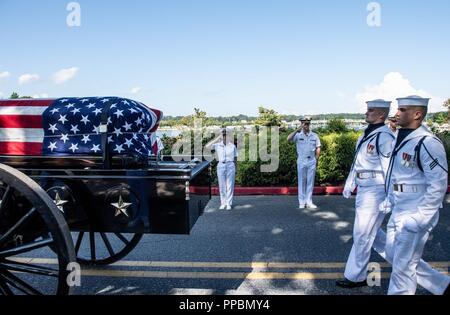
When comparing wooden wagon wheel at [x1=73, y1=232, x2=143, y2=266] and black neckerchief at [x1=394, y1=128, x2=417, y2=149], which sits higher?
black neckerchief at [x1=394, y1=128, x2=417, y2=149]

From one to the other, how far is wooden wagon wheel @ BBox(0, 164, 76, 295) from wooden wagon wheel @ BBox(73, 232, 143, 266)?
35.4 inches

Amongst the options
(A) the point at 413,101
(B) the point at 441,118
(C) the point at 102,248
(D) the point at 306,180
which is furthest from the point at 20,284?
(B) the point at 441,118

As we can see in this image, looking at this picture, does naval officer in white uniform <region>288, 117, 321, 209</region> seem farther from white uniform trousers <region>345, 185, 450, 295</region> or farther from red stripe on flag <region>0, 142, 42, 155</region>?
red stripe on flag <region>0, 142, 42, 155</region>

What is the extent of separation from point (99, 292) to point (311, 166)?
4.77 metres

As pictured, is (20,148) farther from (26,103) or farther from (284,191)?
(284,191)

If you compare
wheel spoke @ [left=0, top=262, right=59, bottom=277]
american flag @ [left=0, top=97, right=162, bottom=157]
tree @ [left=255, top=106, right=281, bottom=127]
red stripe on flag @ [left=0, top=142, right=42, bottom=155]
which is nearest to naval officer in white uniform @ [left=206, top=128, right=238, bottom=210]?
american flag @ [left=0, top=97, right=162, bottom=157]

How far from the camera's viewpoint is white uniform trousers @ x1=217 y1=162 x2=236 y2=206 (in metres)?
6.85

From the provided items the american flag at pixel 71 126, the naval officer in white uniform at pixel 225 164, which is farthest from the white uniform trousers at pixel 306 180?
the american flag at pixel 71 126

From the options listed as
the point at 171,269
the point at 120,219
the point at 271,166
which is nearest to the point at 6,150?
the point at 120,219

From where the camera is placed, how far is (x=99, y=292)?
3438 mm

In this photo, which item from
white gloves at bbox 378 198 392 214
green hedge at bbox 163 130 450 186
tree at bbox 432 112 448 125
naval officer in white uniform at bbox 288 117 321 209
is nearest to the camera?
white gloves at bbox 378 198 392 214

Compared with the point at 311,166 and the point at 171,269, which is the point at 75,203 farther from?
the point at 311,166

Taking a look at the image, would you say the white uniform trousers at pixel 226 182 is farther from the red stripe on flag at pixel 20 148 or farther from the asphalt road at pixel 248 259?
the red stripe on flag at pixel 20 148

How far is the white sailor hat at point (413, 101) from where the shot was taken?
307cm
